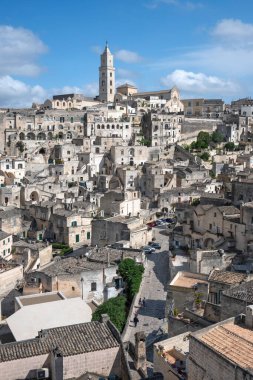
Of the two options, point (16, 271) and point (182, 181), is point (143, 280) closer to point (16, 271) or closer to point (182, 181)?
point (16, 271)

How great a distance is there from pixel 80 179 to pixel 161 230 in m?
20.8

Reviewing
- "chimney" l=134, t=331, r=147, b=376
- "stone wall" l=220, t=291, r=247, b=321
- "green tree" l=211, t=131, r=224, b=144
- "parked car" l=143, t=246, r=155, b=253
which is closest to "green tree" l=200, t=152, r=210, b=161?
"green tree" l=211, t=131, r=224, b=144

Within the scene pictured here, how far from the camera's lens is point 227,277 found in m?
20.9

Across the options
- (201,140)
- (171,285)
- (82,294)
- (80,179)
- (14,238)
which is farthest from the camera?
(201,140)

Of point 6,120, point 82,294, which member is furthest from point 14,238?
point 6,120

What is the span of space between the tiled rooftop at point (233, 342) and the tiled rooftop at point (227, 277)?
6.94m

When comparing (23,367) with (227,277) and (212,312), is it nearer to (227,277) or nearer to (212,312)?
(212,312)

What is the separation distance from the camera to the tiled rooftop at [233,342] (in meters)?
11.4

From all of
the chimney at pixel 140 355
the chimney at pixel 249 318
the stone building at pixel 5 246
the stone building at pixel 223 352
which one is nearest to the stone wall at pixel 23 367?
the chimney at pixel 140 355

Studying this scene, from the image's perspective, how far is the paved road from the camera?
21703 millimetres

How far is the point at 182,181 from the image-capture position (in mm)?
52875

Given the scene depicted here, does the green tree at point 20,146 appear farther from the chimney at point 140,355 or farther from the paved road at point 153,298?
the chimney at point 140,355

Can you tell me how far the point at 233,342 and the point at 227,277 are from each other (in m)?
8.88

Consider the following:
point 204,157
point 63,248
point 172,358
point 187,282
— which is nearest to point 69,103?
point 204,157
